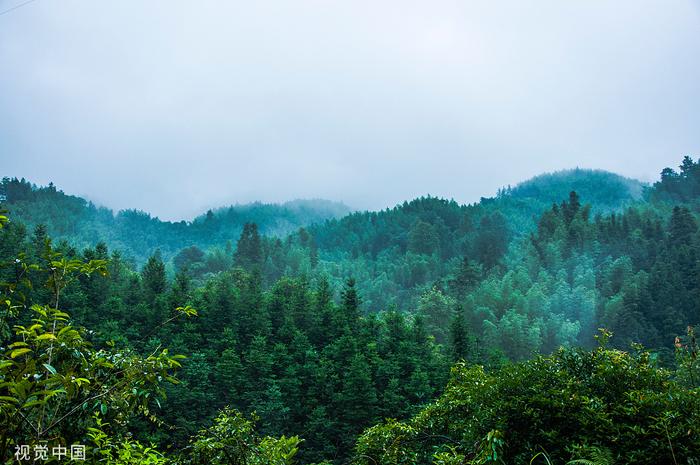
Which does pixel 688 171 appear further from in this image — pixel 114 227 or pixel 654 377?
pixel 114 227

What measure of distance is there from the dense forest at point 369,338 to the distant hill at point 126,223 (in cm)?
93

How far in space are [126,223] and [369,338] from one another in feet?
441

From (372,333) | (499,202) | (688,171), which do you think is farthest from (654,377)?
(499,202)

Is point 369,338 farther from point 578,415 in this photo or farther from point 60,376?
point 60,376

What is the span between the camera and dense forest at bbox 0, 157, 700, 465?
340 centimetres

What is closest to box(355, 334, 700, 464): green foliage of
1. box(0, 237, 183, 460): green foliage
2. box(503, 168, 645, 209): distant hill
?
box(0, 237, 183, 460): green foliage

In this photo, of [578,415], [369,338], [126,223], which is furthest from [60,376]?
[126,223]

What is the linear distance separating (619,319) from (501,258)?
3940cm

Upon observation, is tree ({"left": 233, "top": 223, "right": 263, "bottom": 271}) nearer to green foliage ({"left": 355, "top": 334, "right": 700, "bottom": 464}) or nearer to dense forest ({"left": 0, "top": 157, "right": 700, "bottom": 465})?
dense forest ({"left": 0, "top": 157, "right": 700, "bottom": 465})

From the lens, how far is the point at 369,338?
46.2m

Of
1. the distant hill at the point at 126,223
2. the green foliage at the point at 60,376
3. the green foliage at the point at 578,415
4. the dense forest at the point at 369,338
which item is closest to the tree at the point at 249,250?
the dense forest at the point at 369,338

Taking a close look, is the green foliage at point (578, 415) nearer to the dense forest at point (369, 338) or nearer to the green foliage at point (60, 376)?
the dense forest at point (369, 338)

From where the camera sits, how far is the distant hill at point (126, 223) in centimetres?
10675

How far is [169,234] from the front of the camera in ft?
536
